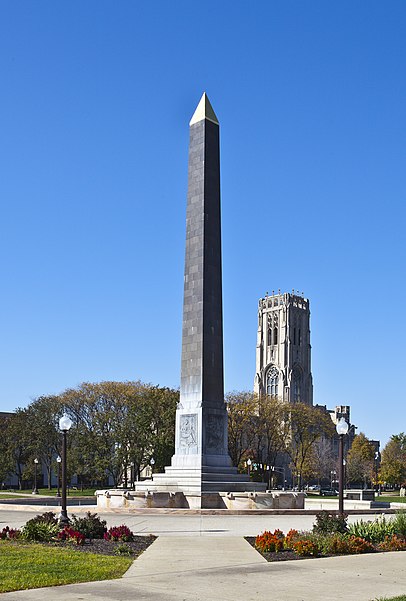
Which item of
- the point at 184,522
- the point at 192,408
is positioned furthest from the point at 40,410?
the point at 184,522

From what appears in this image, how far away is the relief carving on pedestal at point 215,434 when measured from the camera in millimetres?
35094

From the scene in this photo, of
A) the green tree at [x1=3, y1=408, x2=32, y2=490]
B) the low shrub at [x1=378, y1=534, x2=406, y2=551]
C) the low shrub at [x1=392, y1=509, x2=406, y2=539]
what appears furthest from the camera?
the green tree at [x1=3, y1=408, x2=32, y2=490]

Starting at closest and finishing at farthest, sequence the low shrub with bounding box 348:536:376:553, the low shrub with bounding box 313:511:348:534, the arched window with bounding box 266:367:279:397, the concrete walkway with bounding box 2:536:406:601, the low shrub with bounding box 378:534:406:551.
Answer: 1. the concrete walkway with bounding box 2:536:406:601
2. the low shrub with bounding box 348:536:376:553
3. the low shrub with bounding box 378:534:406:551
4. the low shrub with bounding box 313:511:348:534
5. the arched window with bounding box 266:367:279:397

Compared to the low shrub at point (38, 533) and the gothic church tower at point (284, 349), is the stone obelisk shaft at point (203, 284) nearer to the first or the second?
the low shrub at point (38, 533)

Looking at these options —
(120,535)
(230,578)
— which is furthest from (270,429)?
(230,578)

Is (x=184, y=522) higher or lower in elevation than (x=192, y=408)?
lower

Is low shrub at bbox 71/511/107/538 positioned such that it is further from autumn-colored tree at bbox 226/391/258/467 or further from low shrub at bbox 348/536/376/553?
autumn-colored tree at bbox 226/391/258/467

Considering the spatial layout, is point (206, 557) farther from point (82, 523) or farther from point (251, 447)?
point (251, 447)

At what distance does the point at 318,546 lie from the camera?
54.8ft

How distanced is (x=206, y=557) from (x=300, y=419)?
249ft

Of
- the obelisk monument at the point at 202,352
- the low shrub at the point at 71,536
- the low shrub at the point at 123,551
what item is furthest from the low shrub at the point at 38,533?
the obelisk monument at the point at 202,352

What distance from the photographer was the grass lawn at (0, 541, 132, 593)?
12.3m

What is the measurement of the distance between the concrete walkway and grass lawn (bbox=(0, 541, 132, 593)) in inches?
13.9

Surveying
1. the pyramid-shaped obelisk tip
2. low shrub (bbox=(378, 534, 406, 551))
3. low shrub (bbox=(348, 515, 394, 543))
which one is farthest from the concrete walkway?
the pyramid-shaped obelisk tip
